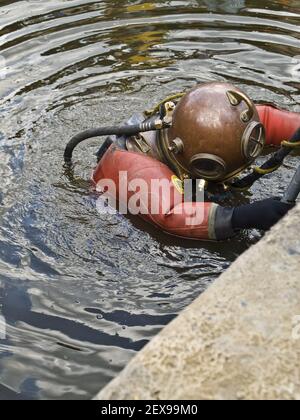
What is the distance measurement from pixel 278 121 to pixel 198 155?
2.89 ft

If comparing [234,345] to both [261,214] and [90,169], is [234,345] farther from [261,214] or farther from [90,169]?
[90,169]

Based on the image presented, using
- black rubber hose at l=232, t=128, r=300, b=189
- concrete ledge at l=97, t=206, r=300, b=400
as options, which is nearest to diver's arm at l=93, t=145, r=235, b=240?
black rubber hose at l=232, t=128, r=300, b=189

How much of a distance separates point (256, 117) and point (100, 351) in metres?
1.47

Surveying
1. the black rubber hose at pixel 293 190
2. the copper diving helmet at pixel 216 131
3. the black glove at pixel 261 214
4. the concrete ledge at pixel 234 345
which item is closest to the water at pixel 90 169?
the black glove at pixel 261 214

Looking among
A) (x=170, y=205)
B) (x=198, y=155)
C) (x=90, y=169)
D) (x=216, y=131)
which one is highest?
(x=216, y=131)

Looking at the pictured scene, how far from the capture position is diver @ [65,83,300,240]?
3.17 metres

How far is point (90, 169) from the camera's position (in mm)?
4043

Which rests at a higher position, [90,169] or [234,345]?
[234,345]

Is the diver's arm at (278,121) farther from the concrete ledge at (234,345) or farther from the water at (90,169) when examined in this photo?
the concrete ledge at (234,345)

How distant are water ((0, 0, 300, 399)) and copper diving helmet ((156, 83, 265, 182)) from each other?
415 mm

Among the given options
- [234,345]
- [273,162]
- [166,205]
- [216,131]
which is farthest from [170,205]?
[234,345]

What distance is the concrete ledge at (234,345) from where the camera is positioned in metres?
1.68

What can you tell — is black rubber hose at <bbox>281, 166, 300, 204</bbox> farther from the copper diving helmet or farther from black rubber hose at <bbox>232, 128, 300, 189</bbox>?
the copper diving helmet

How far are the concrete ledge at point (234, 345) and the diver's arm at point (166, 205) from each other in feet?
3.44
